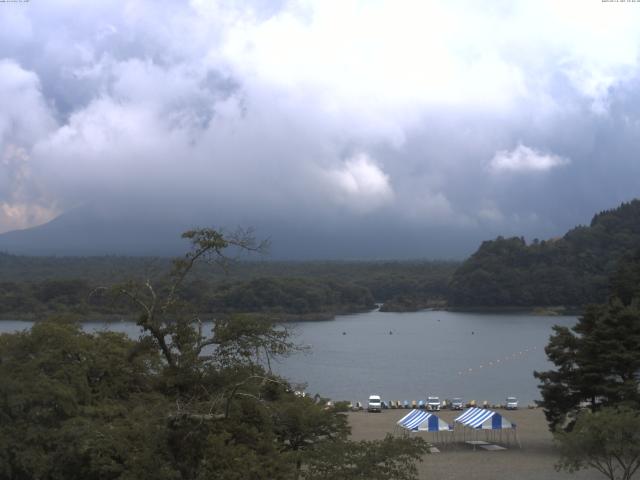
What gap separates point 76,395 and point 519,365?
120 ft

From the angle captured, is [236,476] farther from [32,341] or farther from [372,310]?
[372,310]

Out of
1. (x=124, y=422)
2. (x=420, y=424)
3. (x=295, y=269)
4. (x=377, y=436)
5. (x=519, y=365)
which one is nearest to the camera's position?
(x=124, y=422)

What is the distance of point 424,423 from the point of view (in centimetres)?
2131

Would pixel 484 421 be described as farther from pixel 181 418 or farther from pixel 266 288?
pixel 266 288

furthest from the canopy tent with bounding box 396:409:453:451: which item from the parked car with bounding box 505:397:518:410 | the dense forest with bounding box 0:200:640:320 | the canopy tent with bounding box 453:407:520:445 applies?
the dense forest with bounding box 0:200:640:320

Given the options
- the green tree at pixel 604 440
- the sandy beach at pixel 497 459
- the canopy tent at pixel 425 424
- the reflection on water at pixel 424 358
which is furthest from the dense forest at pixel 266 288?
A: the green tree at pixel 604 440

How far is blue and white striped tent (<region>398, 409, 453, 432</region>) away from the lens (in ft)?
68.4

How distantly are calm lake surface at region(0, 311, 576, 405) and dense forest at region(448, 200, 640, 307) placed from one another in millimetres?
8017

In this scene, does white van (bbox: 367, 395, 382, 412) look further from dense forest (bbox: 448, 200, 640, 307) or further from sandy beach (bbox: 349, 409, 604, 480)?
dense forest (bbox: 448, 200, 640, 307)

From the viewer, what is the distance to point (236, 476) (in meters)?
7.23

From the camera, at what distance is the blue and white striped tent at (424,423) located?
20844 millimetres

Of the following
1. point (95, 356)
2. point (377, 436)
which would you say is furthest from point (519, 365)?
point (95, 356)

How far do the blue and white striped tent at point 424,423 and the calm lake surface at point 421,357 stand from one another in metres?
6.56

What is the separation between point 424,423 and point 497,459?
2403mm
